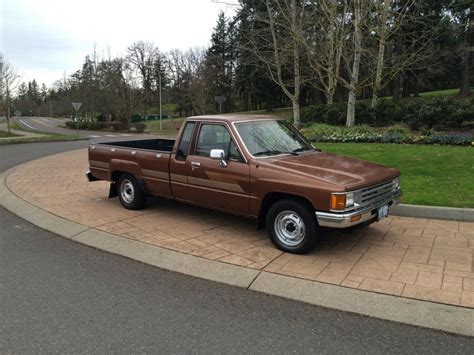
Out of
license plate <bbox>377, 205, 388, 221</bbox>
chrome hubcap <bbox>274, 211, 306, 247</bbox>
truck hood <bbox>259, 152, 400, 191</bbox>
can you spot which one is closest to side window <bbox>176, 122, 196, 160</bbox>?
truck hood <bbox>259, 152, 400, 191</bbox>

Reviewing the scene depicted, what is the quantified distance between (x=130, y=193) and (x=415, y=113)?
52.1 ft

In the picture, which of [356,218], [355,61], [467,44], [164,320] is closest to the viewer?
[164,320]

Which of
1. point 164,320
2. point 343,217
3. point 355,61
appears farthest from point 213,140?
point 355,61

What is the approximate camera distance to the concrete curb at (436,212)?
6422 mm

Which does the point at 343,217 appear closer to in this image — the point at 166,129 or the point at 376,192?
the point at 376,192

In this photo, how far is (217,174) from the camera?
5.86 m

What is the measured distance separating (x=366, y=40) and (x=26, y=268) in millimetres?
21616

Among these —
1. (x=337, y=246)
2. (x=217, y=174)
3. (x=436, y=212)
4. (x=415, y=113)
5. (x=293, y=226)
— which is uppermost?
(x=415, y=113)

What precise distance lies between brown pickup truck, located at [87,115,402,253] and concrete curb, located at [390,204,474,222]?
3.76 ft

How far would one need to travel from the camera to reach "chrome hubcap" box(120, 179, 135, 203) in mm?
7511

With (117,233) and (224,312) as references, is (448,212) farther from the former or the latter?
(117,233)

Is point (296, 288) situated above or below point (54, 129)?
above

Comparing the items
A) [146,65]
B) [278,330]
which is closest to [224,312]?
[278,330]

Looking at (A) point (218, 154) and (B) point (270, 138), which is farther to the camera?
(B) point (270, 138)
